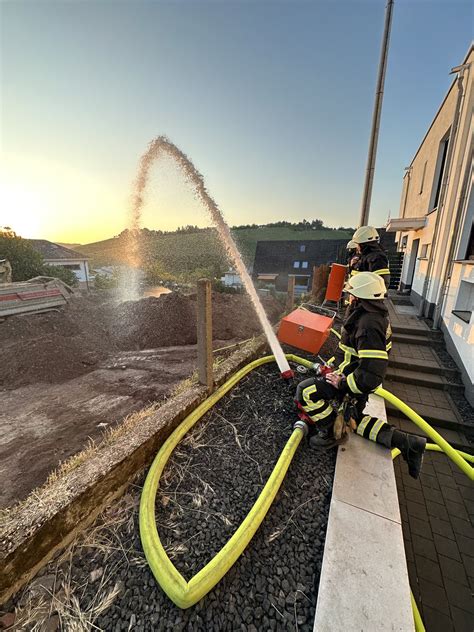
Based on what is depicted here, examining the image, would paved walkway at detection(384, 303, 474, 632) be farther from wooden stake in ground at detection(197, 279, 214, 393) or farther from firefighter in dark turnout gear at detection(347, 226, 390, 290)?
wooden stake in ground at detection(197, 279, 214, 393)

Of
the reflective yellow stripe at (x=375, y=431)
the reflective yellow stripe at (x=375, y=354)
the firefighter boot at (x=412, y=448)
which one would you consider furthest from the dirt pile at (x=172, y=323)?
the reflective yellow stripe at (x=375, y=354)

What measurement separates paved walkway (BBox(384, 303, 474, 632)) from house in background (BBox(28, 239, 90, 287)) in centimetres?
2913

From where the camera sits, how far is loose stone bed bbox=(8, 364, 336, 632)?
61.2 inches

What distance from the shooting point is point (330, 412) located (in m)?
2.90

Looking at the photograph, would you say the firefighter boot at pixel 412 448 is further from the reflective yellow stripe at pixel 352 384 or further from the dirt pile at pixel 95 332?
the dirt pile at pixel 95 332

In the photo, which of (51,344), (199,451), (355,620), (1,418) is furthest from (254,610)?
(51,344)

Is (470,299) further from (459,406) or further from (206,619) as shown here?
(206,619)

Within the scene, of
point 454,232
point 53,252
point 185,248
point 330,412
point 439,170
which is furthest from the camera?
point 185,248

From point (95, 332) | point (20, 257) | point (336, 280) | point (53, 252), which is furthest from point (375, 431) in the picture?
point (53, 252)

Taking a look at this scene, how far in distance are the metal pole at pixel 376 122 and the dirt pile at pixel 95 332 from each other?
5399 mm

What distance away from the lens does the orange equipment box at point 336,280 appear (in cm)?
700

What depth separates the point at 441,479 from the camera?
3.28 meters

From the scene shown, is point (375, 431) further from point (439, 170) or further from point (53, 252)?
point (53, 252)

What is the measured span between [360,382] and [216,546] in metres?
1.86
